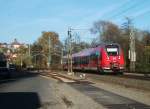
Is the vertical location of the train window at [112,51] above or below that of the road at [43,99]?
above

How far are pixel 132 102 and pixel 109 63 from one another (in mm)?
38132

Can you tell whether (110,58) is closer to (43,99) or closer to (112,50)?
(112,50)

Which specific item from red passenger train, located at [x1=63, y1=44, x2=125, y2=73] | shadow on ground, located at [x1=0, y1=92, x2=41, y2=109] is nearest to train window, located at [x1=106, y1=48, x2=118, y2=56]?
red passenger train, located at [x1=63, y1=44, x2=125, y2=73]

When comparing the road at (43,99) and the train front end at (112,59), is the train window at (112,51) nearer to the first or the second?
the train front end at (112,59)

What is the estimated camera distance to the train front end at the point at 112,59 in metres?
60.7

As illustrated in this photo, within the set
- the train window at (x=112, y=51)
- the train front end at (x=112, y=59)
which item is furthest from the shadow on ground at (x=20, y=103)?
the train window at (x=112, y=51)

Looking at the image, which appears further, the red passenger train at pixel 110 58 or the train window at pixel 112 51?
the train window at pixel 112 51

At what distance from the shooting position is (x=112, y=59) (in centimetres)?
6103

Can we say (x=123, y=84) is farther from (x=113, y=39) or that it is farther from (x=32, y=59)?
(x=32, y=59)

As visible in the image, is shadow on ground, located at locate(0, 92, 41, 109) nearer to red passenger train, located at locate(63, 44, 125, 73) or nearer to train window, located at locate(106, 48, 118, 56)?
red passenger train, located at locate(63, 44, 125, 73)

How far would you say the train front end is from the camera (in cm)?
6066

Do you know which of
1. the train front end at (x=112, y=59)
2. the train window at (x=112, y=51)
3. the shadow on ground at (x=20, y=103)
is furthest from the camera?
the train window at (x=112, y=51)

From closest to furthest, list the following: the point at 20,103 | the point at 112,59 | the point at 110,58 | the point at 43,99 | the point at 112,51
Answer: the point at 20,103 → the point at 43,99 → the point at 110,58 → the point at 112,59 → the point at 112,51

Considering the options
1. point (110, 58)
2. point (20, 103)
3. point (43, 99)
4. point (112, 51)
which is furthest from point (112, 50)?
point (20, 103)
